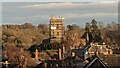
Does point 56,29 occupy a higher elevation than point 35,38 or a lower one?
higher

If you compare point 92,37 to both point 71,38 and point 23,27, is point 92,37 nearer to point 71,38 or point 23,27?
point 71,38

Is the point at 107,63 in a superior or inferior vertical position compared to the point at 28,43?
superior

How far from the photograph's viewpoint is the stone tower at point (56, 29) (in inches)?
1604

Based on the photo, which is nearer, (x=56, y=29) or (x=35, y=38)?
(x=56, y=29)

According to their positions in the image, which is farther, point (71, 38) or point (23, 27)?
point (23, 27)

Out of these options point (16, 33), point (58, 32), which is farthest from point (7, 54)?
point (58, 32)

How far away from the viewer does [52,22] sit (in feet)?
134

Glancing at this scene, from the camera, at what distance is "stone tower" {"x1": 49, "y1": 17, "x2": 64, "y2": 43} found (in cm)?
4075

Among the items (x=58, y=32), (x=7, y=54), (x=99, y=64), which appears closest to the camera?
(x=99, y=64)

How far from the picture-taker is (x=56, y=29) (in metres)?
41.3

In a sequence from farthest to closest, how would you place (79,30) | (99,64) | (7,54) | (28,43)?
(79,30)
(28,43)
(7,54)
(99,64)

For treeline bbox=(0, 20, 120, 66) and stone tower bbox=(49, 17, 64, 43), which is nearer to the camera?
treeline bbox=(0, 20, 120, 66)

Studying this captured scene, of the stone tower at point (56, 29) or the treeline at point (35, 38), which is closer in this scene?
the treeline at point (35, 38)

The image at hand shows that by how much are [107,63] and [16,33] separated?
89.4 ft
